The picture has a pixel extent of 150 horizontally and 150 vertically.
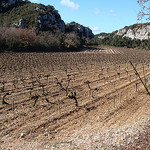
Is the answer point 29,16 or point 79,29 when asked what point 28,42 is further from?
Answer: point 79,29

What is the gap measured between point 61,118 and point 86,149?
3967 millimetres

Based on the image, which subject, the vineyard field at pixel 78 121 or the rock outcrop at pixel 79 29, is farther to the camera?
the rock outcrop at pixel 79 29

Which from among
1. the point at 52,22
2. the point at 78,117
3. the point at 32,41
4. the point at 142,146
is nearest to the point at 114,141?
the point at 142,146

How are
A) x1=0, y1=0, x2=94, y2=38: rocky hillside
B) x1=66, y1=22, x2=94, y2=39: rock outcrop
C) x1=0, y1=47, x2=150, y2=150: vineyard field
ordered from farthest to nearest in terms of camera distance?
x1=66, y1=22, x2=94, y2=39: rock outcrop, x1=0, y1=0, x2=94, y2=38: rocky hillside, x1=0, y1=47, x2=150, y2=150: vineyard field

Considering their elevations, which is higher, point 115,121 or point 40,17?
point 40,17

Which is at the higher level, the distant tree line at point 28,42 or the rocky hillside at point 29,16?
the rocky hillside at point 29,16

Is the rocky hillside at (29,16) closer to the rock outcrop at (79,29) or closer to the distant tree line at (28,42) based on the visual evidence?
the distant tree line at (28,42)

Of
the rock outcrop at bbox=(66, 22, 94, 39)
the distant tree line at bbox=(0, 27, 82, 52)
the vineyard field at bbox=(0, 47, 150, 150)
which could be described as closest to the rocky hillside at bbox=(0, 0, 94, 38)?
the distant tree line at bbox=(0, 27, 82, 52)

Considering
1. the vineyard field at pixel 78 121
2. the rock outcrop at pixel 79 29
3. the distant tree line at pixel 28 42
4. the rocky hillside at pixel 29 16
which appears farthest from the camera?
the rock outcrop at pixel 79 29

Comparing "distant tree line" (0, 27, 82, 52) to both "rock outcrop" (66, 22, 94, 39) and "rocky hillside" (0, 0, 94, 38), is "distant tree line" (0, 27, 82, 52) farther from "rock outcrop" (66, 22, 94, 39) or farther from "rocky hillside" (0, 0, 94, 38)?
"rock outcrop" (66, 22, 94, 39)

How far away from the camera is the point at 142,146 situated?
18.0ft

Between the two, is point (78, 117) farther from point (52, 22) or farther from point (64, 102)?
point (52, 22)

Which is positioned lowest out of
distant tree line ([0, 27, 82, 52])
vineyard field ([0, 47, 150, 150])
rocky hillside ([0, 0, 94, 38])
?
vineyard field ([0, 47, 150, 150])

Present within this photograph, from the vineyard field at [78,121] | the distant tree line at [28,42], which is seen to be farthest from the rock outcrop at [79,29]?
the vineyard field at [78,121]
